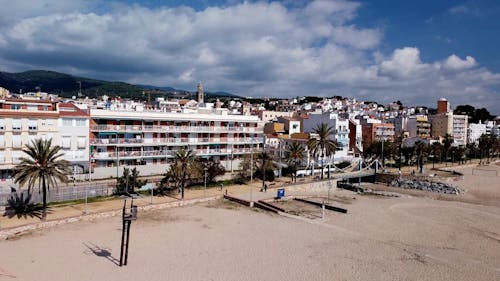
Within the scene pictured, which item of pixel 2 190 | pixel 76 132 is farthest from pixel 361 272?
pixel 76 132

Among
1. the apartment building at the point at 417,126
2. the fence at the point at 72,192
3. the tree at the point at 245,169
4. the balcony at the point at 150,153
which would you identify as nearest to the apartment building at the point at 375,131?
the apartment building at the point at 417,126

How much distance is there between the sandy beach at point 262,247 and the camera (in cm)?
2223

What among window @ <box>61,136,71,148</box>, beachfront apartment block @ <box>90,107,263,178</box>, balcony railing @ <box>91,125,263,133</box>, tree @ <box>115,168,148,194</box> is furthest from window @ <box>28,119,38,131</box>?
tree @ <box>115,168,148,194</box>

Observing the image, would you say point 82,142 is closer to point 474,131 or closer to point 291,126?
point 291,126

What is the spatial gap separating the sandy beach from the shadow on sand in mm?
66

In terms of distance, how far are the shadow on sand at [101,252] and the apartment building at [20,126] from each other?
22.3 metres

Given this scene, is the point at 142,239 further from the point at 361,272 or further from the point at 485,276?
the point at 485,276

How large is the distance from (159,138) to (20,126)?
1723 cm

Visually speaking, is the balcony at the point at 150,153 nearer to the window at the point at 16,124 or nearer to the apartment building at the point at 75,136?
the apartment building at the point at 75,136

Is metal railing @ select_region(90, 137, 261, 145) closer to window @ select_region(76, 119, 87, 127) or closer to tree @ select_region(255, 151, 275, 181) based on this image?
window @ select_region(76, 119, 87, 127)

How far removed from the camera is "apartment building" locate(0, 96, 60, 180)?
1661 inches

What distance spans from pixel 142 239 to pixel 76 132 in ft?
80.8

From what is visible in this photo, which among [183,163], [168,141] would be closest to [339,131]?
[168,141]

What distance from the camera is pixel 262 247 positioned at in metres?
27.0
